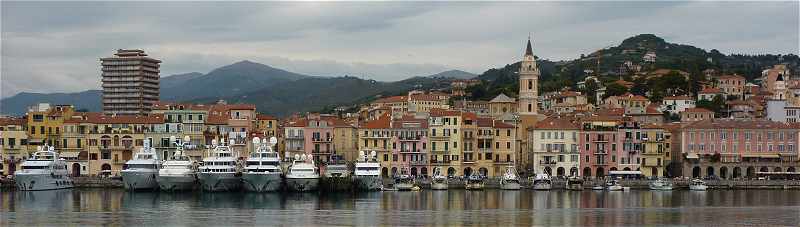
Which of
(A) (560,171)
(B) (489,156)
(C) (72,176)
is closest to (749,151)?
(A) (560,171)

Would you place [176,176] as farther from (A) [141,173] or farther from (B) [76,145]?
(B) [76,145]

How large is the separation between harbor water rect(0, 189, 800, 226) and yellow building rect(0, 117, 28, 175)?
39.5ft

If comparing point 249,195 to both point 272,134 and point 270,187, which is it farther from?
point 272,134

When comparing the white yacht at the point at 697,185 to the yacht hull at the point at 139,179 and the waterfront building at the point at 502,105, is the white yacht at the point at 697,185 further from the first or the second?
the waterfront building at the point at 502,105

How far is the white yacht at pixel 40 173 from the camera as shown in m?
88.6

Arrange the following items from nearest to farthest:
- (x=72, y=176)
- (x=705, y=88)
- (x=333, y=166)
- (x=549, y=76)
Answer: (x=333, y=166) < (x=72, y=176) < (x=705, y=88) < (x=549, y=76)

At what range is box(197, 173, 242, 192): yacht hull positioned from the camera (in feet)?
284

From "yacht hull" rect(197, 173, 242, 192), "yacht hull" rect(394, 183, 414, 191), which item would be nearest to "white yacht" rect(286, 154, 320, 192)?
"yacht hull" rect(197, 173, 242, 192)

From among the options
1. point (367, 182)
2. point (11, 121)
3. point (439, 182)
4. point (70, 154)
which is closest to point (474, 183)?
point (439, 182)

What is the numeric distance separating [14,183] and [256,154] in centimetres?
2124

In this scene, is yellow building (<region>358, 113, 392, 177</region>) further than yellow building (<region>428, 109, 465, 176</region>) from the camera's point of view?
Yes

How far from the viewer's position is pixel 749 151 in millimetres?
100375

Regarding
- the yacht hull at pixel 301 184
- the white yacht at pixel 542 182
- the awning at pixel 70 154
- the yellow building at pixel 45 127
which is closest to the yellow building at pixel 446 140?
the white yacht at pixel 542 182

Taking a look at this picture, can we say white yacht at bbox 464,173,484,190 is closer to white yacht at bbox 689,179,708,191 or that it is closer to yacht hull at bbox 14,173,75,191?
white yacht at bbox 689,179,708,191
